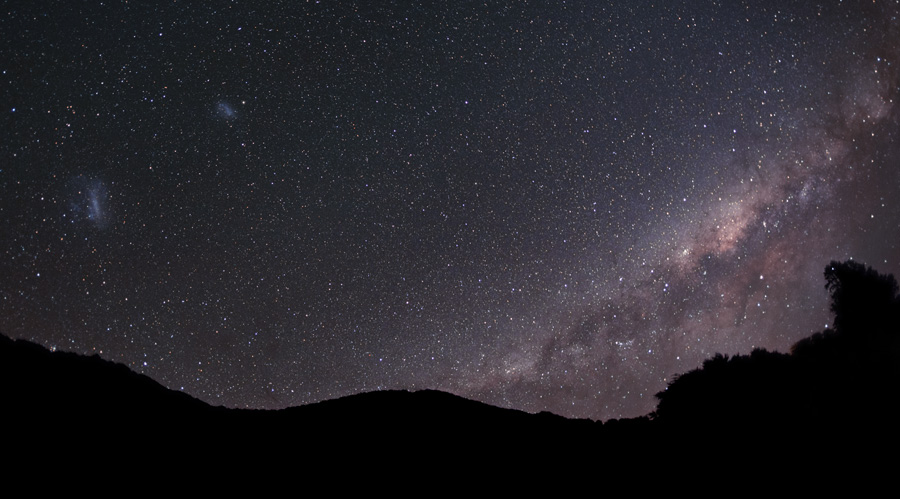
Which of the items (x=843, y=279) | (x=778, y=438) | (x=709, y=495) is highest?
(x=843, y=279)

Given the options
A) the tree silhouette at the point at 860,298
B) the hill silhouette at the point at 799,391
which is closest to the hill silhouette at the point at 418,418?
the hill silhouette at the point at 799,391

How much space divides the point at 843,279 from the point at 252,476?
81.9 feet

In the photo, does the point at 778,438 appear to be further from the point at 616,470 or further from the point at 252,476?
the point at 252,476

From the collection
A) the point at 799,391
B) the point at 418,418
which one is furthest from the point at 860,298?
the point at 418,418

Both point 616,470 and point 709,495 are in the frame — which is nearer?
point 709,495

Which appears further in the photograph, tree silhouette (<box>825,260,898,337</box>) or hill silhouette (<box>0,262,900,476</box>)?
tree silhouette (<box>825,260,898,337</box>)

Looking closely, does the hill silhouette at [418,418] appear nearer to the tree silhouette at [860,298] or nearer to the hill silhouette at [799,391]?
the hill silhouette at [799,391]

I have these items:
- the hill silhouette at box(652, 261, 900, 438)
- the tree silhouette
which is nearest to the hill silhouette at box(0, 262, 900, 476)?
the hill silhouette at box(652, 261, 900, 438)

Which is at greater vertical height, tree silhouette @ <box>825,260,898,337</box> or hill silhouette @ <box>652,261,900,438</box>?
tree silhouette @ <box>825,260,898,337</box>

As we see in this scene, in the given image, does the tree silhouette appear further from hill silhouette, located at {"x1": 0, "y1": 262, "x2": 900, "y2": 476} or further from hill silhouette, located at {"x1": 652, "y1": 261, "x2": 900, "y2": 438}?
hill silhouette, located at {"x1": 0, "y1": 262, "x2": 900, "y2": 476}

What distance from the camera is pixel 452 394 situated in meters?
16.1

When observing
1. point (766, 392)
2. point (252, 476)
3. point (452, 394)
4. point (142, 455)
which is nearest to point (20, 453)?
point (142, 455)

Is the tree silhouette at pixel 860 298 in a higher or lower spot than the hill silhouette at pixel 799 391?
higher

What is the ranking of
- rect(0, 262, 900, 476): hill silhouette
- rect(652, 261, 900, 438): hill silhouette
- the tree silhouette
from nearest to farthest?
1. rect(0, 262, 900, 476): hill silhouette
2. rect(652, 261, 900, 438): hill silhouette
3. the tree silhouette
